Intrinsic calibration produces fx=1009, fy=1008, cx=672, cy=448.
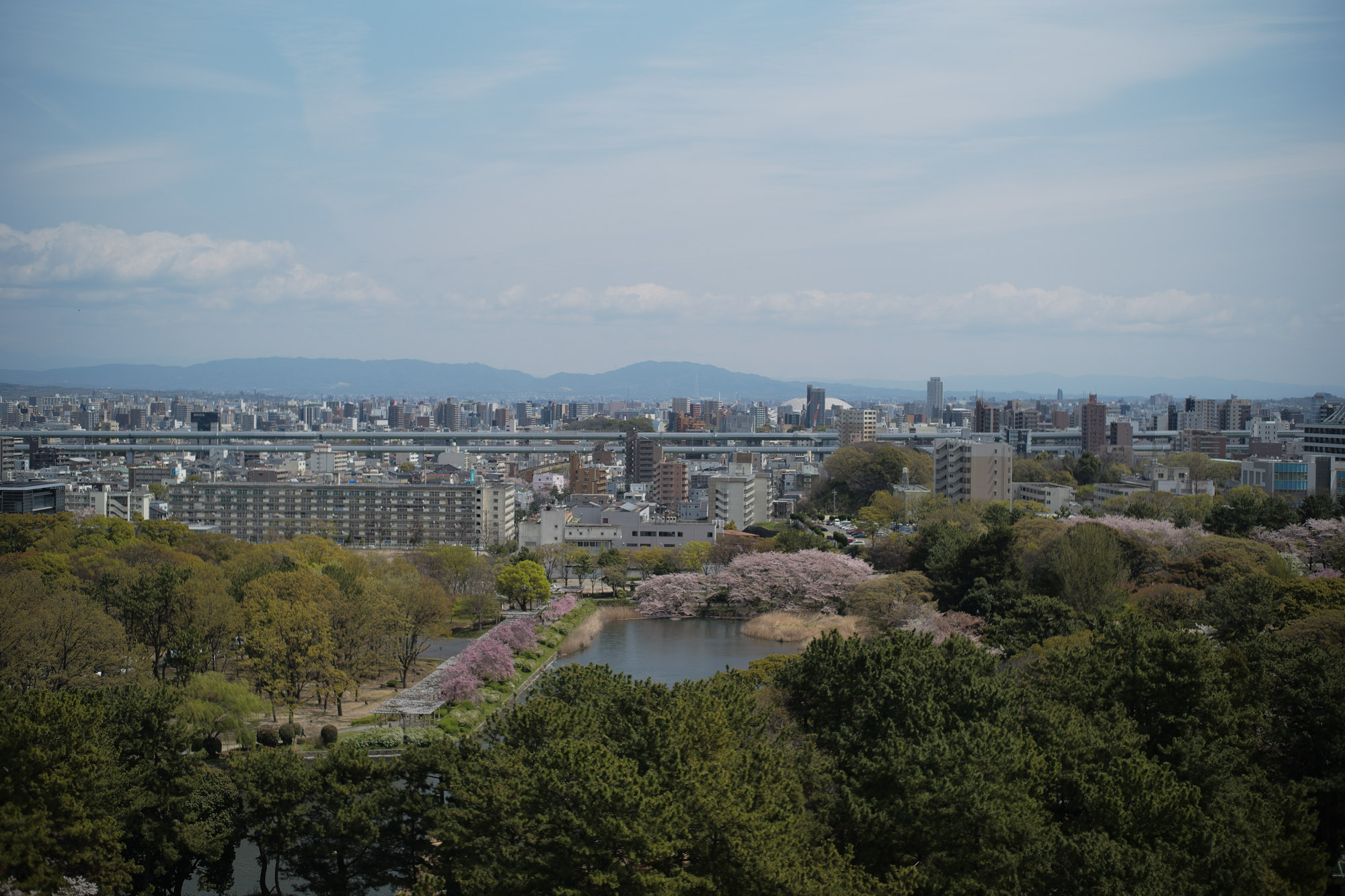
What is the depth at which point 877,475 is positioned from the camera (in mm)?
22312

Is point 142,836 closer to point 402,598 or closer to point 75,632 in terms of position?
point 75,632

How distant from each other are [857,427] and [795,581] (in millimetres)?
23876

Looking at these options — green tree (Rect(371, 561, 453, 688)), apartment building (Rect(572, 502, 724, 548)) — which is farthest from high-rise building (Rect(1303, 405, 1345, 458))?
green tree (Rect(371, 561, 453, 688))

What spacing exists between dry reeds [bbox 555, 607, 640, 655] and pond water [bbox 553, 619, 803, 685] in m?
0.09

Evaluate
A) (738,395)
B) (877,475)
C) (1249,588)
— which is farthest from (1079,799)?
(738,395)

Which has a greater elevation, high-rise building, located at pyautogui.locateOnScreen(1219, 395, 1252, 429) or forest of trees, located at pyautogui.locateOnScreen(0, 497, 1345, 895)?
high-rise building, located at pyautogui.locateOnScreen(1219, 395, 1252, 429)

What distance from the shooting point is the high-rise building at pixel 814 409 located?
2267 inches

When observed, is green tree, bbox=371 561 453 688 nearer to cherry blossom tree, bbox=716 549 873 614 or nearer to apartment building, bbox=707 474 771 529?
cherry blossom tree, bbox=716 549 873 614

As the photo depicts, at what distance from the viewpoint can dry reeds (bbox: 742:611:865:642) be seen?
1177cm

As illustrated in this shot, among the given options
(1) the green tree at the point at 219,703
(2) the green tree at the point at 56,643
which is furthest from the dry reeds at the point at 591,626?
(2) the green tree at the point at 56,643

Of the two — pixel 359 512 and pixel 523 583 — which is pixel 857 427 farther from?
pixel 523 583

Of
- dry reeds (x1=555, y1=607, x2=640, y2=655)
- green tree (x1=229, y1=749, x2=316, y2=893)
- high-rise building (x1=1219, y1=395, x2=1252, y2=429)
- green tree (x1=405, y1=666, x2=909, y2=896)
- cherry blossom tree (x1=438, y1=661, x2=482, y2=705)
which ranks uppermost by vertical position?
high-rise building (x1=1219, y1=395, x2=1252, y2=429)

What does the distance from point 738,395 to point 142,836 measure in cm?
11439

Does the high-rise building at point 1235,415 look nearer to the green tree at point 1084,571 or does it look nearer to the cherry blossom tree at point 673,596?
the cherry blossom tree at point 673,596
